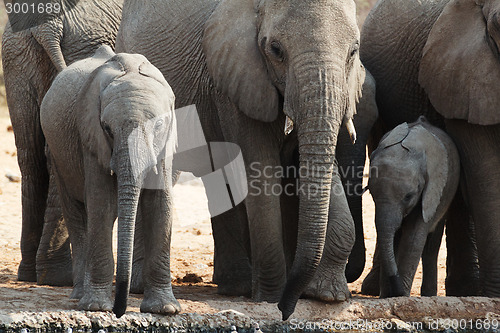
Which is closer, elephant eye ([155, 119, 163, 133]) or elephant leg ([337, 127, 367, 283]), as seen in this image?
elephant eye ([155, 119, 163, 133])

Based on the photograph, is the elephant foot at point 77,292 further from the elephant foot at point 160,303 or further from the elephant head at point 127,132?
the elephant head at point 127,132

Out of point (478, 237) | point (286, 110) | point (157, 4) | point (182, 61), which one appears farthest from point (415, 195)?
point (157, 4)

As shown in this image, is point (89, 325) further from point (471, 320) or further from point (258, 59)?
point (471, 320)

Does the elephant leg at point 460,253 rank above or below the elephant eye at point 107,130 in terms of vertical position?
below

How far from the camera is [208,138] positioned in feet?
24.0

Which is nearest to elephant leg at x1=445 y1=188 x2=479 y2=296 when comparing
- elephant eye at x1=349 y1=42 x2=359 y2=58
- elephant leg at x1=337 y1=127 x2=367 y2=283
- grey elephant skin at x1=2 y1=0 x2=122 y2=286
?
elephant leg at x1=337 y1=127 x2=367 y2=283

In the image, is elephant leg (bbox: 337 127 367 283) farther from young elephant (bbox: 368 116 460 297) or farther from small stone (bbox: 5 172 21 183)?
small stone (bbox: 5 172 21 183)

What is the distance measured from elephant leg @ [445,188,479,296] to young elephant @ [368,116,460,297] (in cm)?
60

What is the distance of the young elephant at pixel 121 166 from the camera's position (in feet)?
18.8

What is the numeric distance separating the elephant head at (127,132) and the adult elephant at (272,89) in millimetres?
608

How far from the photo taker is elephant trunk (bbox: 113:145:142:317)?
5578 mm

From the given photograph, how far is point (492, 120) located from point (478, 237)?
70cm

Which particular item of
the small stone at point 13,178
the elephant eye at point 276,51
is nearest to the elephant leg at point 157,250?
the elephant eye at point 276,51

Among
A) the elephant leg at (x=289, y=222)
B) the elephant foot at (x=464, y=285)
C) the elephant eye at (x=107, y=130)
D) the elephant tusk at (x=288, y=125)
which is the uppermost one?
the elephant tusk at (x=288, y=125)
